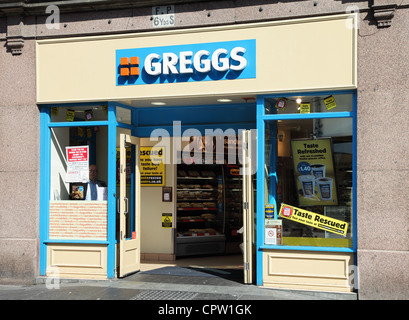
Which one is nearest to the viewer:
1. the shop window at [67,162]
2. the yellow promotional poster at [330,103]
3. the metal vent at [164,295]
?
the metal vent at [164,295]

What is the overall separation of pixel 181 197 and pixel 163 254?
1400 mm

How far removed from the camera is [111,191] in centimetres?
897

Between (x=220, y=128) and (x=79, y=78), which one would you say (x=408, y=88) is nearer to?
(x=220, y=128)

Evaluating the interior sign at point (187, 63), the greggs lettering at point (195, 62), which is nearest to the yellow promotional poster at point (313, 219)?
the interior sign at point (187, 63)

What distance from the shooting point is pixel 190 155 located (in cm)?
1173

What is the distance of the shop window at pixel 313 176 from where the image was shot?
8.02 m

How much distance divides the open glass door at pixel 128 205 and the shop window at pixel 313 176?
8.15 feet

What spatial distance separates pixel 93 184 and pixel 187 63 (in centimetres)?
275

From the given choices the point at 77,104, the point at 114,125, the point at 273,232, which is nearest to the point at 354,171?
the point at 273,232

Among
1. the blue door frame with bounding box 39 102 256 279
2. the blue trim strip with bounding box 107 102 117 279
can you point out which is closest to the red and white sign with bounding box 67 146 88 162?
the blue door frame with bounding box 39 102 256 279

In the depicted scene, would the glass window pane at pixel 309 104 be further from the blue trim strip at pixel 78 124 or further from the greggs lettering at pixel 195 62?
the blue trim strip at pixel 78 124

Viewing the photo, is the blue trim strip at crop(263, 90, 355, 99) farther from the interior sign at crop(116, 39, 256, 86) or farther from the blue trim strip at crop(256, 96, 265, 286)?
the interior sign at crop(116, 39, 256, 86)

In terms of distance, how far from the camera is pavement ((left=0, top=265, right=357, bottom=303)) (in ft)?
25.4

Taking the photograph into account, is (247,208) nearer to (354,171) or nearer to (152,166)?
(354,171)
